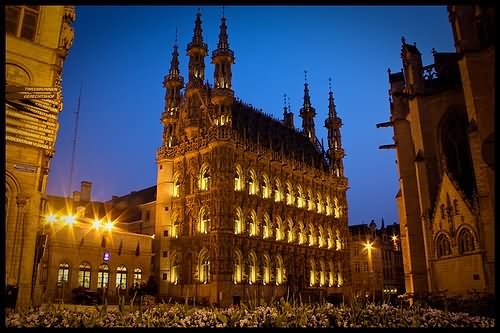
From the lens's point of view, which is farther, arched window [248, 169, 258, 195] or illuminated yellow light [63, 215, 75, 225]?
arched window [248, 169, 258, 195]

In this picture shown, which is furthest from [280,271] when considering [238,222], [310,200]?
[310,200]

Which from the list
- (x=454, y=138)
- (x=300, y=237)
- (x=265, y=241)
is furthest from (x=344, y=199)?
(x=454, y=138)

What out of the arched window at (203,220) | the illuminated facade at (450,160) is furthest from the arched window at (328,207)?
the illuminated facade at (450,160)

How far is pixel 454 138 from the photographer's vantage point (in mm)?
27953

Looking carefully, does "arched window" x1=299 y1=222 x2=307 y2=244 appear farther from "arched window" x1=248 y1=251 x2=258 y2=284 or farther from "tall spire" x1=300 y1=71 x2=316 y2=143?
"tall spire" x1=300 y1=71 x2=316 y2=143

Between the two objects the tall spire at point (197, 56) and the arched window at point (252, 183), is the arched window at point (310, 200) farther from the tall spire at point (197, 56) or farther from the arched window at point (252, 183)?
the tall spire at point (197, 56)

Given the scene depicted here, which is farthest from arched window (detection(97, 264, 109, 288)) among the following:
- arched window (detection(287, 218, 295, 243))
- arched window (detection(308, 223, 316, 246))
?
arched window (detection(308, 223, 316, 246))

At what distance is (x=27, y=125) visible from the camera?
53.3 feet

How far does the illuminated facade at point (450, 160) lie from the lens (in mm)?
21109

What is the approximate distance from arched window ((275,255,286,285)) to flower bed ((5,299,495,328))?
128ft

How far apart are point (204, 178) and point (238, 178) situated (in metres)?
3.89

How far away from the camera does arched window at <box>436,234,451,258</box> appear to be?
24.7m

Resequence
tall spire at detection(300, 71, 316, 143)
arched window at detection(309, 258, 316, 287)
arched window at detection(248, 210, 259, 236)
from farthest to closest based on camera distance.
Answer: tall spire at detection(300, 71, 316, 143) < arched window at detection(309, 258, 316, 287) < arched window at detection(248, 210, 259, 236)

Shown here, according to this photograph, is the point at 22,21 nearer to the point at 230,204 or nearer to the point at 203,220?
the point at 230,204
